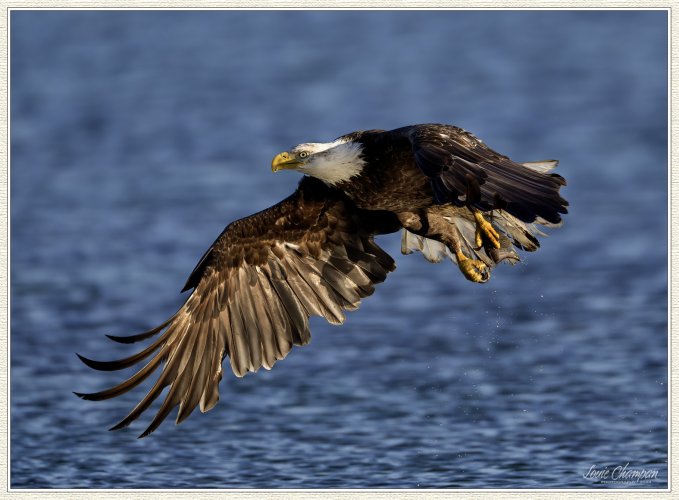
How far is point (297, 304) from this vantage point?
330 inches

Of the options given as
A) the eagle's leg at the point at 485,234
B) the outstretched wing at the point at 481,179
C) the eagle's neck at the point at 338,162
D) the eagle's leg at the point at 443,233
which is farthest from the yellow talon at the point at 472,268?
the outstretched wing at the point at 481,179

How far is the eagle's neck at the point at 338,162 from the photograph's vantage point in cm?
795

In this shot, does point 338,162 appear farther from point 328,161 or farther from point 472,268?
point 472,268

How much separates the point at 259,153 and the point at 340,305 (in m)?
7.15

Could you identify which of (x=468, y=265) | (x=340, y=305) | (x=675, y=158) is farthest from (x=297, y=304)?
(x=675, y=158)

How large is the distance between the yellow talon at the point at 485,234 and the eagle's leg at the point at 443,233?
21 centimetres

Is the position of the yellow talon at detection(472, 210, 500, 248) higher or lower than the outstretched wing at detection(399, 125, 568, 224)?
higher

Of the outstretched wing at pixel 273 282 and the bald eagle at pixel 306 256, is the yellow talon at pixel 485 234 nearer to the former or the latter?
the bald eagle at pixel 306 256

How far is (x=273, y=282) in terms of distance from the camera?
842 centimetres

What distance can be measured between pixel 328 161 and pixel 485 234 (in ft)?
3.11

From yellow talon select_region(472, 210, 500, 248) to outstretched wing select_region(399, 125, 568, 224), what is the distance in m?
0.71

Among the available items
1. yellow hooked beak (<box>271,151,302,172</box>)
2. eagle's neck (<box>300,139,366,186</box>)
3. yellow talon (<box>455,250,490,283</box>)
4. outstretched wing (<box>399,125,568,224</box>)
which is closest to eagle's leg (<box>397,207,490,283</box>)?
yellow talon (<box>455,250,490,283</box>)

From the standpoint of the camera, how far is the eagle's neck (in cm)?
795

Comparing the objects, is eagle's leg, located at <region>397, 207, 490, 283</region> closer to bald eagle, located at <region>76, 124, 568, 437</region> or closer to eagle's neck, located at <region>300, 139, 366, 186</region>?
bald eagle, located at <region>76, 124, 568, 437</region>
